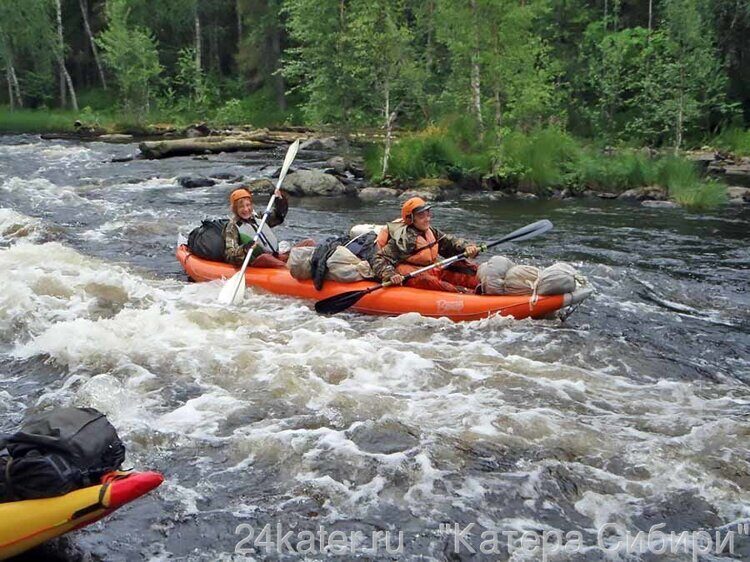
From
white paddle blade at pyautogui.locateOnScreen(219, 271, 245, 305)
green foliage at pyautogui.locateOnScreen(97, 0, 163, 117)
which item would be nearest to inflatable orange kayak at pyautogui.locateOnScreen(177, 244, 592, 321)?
white paddle blade at pyautogui.locateOnScreen(219, 271, 245, 305)

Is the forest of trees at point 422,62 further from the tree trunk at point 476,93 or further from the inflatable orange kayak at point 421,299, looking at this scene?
the inflatable orange kayak at point 421,299

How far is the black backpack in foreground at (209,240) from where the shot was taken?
298 inches

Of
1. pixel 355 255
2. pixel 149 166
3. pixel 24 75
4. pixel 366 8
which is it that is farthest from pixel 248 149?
pixel 24 75

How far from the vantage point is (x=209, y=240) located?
24.9 ft

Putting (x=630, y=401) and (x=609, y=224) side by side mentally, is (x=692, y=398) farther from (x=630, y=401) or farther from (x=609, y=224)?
(x=609, y=224)

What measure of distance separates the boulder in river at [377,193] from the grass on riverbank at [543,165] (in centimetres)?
61

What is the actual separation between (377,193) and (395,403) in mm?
8574

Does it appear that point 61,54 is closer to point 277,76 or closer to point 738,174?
point 277,76

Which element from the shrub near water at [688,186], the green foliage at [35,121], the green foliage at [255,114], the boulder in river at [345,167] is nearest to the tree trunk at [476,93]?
the boulder in river at [345,167]

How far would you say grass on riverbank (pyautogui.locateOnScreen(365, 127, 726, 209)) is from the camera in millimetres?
12148

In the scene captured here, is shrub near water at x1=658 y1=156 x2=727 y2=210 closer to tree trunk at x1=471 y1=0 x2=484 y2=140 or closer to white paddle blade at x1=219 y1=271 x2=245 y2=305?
tree trunk at x1=471 y1=0 x2=484 y2=140

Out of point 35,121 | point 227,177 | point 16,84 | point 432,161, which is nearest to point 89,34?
point 16,84

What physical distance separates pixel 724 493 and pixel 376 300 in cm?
333

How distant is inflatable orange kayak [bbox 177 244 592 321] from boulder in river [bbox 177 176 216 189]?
7316 mm
